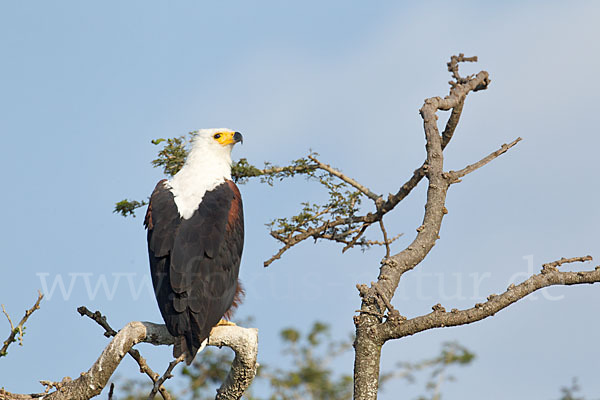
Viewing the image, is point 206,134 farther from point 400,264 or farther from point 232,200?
point 400,264

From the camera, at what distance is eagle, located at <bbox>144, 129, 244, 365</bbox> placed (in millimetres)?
4672

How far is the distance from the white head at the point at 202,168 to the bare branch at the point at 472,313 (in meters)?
1.77

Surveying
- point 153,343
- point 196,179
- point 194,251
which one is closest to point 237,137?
point 196,179

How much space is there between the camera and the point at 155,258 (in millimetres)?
5082

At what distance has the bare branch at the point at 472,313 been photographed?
175 inches

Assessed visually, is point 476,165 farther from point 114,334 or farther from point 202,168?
point 114,334

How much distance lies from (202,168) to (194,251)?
129 cm

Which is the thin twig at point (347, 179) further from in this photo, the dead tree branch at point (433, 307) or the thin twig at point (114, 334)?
the thin twig at point (114, 334)

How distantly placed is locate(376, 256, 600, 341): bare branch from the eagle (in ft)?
3.90

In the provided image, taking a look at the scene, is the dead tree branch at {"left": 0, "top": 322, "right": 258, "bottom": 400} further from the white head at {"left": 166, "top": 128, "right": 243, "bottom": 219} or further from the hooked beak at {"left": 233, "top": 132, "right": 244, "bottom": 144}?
the hooked beak at {"left": 233, "top": 132, "right": 244, "bottom": 144}

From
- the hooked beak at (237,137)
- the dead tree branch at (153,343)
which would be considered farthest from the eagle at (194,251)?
the hooked beak at (237,137)

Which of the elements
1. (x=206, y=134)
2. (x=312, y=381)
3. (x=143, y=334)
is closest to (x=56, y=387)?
(x=143, y=334)

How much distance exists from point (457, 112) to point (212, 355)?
4251mm

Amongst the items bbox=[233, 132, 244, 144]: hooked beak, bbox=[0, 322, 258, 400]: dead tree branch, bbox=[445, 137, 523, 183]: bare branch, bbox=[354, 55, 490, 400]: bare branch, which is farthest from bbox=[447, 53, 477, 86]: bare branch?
bbox=[0, 322, 258, 400]: dead tree branch
